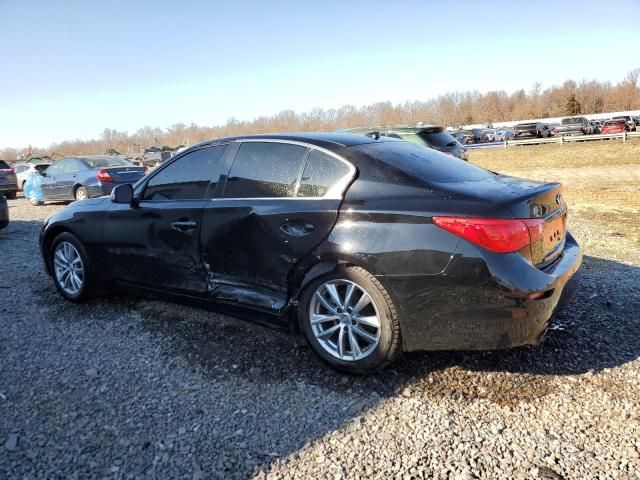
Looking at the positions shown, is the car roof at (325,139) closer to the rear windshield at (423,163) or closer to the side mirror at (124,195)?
the rear windshield at (423,163)

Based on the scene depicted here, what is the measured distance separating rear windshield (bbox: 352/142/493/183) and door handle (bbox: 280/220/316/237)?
2.10ft

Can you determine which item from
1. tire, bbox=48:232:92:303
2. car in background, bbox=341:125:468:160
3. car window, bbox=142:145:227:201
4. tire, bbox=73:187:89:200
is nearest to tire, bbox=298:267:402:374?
car window, bbox=142:145:227:201

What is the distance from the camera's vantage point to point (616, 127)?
34.8 meters

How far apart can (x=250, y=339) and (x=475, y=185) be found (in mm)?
2001

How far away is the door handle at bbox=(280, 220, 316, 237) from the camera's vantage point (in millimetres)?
3244

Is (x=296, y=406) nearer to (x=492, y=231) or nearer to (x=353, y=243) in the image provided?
(x=353, y=243)

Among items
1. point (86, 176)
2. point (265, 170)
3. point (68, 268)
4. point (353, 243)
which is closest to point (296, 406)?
point (353, 243)

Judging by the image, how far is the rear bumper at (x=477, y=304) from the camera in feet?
9.02

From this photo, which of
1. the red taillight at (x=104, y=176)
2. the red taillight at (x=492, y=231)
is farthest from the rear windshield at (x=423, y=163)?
the red taillight at (x=104, y=176)

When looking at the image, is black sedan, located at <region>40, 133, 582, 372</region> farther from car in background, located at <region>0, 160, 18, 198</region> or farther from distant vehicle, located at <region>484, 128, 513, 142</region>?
distant vehicle, located at <region>484, 128, 513, 142</region>

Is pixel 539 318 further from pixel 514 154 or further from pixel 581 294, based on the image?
pixel 514 154

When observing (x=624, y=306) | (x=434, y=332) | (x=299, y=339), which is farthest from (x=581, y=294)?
(x=299, y=339)

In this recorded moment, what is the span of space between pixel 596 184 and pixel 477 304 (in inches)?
504

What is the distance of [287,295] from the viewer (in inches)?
134
